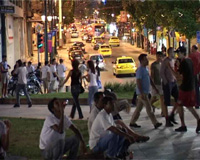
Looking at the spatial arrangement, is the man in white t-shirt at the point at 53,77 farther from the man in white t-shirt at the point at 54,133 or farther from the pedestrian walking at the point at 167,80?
the man in white t-shirt at the point at 54,133

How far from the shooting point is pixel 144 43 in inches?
3425

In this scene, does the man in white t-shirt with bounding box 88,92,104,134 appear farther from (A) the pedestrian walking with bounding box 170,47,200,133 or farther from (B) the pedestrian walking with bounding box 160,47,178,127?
(B) the pedestrian walking with bounding box 160,47,178,127

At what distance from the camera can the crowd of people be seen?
8609mm

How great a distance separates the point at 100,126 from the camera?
8.98m

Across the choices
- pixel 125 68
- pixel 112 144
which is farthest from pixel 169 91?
pixel 125 68

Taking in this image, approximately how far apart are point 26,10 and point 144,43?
2994cm

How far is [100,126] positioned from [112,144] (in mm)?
353

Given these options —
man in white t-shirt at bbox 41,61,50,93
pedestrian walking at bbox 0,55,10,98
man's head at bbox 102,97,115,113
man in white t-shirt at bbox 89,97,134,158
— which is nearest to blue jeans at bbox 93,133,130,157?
man in white t-shirt at bbox 89,97,134,158

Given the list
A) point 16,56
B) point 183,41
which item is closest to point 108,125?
point 16,56

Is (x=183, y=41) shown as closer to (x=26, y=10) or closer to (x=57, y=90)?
(x=26, y=10)

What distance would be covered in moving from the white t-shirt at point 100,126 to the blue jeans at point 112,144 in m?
0.08

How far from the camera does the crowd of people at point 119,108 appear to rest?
8.61 m

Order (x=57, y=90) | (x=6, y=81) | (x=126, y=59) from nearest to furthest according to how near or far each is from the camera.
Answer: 1. (x=6, y=81)
2. (x=57, y=90)
3. (x=126, y=59)

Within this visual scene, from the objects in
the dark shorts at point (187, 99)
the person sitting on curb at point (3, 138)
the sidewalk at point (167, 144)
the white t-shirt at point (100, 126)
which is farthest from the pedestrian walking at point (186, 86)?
the person sitting on curb at point (3, 138)
